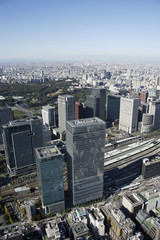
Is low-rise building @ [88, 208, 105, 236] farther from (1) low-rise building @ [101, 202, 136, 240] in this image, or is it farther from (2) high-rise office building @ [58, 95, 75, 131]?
(2) high-rise office building @ [58, 95, 75, 131]

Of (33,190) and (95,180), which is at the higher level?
(95,180)

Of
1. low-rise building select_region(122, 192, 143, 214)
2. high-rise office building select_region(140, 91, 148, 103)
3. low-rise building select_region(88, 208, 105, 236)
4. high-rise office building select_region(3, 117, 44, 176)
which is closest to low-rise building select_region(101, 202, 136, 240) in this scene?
low-rise building select_region(88, 208, 105, 236)

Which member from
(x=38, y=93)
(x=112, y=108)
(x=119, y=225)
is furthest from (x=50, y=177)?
(x=38, y=93)

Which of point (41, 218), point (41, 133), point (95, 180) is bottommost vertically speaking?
point (41, 218)

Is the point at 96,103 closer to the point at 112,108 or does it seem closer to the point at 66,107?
the point at 66,107

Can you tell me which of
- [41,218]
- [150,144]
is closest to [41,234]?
[41,218]

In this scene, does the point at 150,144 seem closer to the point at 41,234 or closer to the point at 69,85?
the point at 41,234

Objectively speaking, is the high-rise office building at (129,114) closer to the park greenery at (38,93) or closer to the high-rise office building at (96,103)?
the high-rise office building at (96,103)

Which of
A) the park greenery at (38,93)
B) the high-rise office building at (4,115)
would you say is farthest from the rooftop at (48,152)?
the park greenery at (38,93)
